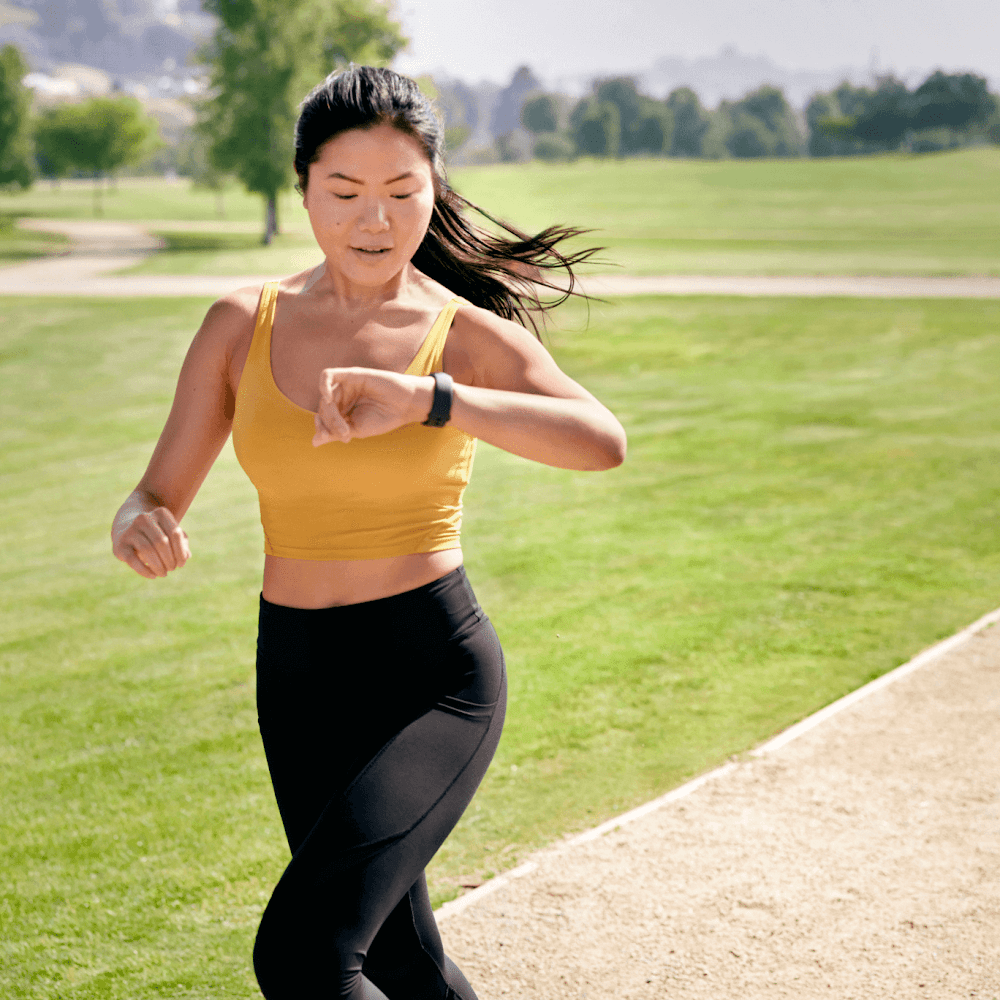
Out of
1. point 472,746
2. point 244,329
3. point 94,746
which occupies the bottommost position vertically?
point 94,746

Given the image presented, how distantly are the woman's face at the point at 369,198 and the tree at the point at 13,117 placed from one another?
52.4 metres

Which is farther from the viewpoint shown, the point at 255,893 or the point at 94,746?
the point at 94,746

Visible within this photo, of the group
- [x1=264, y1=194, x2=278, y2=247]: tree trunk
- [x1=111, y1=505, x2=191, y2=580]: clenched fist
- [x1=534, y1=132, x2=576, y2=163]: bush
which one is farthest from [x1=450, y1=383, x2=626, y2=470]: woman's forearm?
[x1=534, y1=132, x2=576, y2=163]: bush

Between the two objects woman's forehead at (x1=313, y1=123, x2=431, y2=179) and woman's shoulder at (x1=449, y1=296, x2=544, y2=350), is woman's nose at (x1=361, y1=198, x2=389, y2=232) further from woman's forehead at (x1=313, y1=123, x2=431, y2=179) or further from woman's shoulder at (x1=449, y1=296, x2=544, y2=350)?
woman's shoulder at (x1=449, y1=296, x2=544, y2=350)

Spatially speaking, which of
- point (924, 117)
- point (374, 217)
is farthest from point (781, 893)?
point (924, 117)

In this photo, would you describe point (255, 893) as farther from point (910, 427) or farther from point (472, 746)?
point (910, 427)

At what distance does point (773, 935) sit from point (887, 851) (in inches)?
28.0

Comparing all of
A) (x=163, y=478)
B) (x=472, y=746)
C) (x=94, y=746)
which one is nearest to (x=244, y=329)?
(x=163, y=478)

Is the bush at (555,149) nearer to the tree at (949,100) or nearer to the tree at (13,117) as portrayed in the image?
the tree at (949,100)

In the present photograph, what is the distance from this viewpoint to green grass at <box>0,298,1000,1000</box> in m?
4.01

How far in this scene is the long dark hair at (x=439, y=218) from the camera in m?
2.24

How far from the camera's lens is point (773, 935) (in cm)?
347

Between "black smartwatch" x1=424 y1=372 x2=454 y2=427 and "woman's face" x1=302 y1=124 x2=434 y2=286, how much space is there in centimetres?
34

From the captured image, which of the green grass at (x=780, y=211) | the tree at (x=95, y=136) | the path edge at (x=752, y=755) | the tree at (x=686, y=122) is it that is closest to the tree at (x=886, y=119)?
the green grass at (x=780, y=211)
